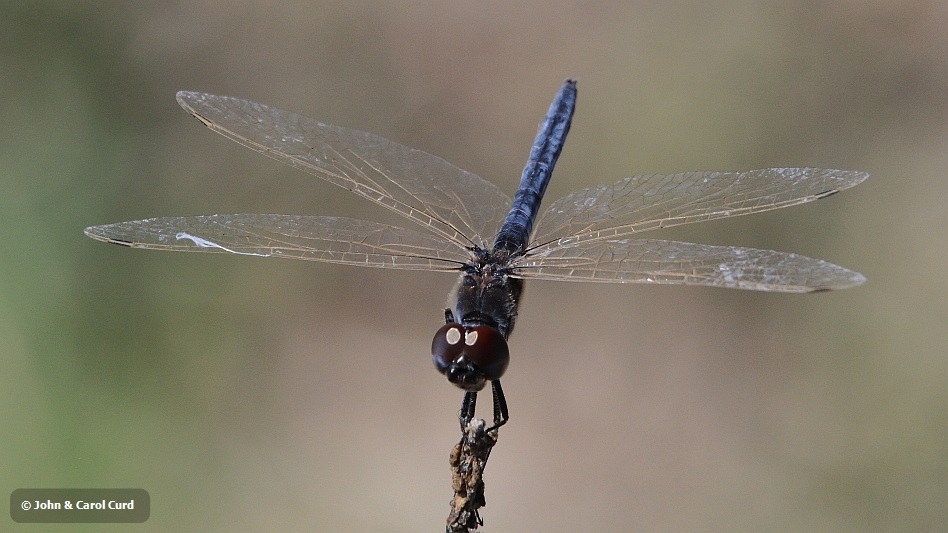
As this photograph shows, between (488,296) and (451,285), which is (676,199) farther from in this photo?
(451,285)

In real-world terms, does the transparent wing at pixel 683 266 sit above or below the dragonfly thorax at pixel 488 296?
above

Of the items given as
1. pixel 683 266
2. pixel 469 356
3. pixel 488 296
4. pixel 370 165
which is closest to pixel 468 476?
pixel 469 356

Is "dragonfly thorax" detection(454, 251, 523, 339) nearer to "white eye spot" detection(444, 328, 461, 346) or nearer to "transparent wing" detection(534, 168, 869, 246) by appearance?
"white eye spot" detection(444, 328, 461, 346)

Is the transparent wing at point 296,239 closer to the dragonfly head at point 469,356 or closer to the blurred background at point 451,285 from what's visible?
the dragonfly head at point 469,356

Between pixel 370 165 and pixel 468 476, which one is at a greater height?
pixel 370 165

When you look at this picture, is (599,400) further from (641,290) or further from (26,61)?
(26,61)

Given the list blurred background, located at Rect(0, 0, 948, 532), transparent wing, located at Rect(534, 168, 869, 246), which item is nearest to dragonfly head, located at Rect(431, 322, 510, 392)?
transparent wing, located at Rect(534, 168, 869, 246)

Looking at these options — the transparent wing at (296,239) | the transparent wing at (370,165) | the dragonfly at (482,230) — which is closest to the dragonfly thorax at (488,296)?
the dragonfly at (482,230)

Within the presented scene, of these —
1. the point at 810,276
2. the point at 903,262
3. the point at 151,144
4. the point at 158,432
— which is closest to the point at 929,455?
the point at 903,262
